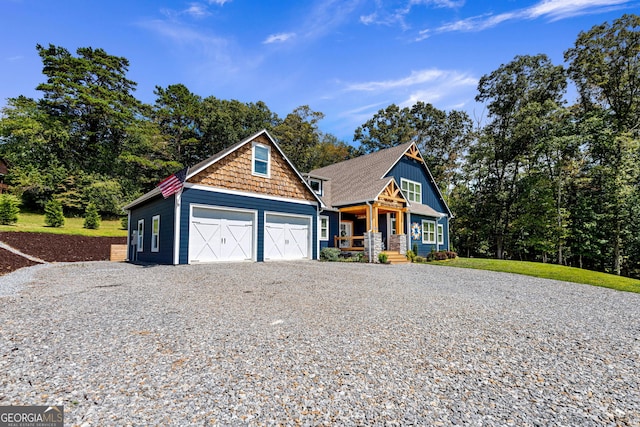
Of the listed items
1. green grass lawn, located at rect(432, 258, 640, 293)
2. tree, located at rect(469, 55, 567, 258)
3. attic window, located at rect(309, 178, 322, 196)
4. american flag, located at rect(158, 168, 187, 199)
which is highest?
tree, located at rect(469, 55, 567, 258)

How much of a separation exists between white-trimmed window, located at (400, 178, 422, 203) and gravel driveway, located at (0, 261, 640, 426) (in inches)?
589

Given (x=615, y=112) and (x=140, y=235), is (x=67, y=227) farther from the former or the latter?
(x=615, y=112)

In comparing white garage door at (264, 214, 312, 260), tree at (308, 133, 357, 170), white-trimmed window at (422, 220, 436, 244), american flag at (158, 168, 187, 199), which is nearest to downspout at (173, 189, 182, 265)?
american flag at (158, 168, 187, 199)

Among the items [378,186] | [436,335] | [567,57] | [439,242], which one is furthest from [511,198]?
[436,335]

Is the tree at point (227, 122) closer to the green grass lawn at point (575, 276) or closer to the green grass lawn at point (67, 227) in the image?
the green grass lawn at point (67, 227)

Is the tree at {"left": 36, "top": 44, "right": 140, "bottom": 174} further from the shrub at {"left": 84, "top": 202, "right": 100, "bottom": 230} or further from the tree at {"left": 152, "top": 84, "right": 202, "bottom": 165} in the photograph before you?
the shrub at {"left": 84, "top": 202, "right": 100, "bottom": 230}

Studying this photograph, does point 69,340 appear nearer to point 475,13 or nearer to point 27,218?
point 475,13

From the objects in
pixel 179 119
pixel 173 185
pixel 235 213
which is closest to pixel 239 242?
pixel 235 213

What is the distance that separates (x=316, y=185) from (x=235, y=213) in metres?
7.23

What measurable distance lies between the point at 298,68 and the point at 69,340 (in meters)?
12.3

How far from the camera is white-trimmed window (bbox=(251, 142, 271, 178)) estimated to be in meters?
14.6

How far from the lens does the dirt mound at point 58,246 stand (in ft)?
56.8

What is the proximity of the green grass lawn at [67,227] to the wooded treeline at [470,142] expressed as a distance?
7.32 feet

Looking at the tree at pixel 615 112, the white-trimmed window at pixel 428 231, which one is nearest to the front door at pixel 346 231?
the white-trimmed window at pixel 428 231
